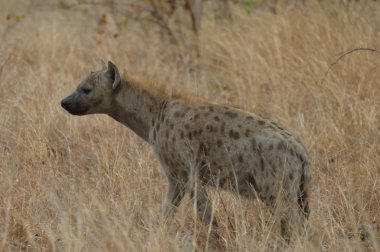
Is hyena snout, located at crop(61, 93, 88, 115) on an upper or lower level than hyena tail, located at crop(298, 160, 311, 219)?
upper

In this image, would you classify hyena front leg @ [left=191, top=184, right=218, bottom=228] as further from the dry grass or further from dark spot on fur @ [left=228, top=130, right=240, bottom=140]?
dark spot on fur @ [left=228, top=130, right=240, bottom=140]

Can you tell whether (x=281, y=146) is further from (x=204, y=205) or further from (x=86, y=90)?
(x=86, y=90)

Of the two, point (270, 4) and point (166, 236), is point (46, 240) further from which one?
point (270, 4)

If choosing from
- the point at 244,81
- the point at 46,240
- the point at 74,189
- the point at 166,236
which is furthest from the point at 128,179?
the point at 244,81

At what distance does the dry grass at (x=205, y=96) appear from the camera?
4.89 meters

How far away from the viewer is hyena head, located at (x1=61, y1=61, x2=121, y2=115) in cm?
588

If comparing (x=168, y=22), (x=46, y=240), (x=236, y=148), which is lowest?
(x=46, y=240)

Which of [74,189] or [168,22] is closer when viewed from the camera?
[74,189]

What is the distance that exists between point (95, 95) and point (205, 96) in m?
2.46

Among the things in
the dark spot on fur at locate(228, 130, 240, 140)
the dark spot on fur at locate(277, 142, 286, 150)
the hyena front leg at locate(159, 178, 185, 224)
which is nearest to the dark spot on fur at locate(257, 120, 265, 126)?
the dark spot on fur at locate(228, 130, 240, 140)

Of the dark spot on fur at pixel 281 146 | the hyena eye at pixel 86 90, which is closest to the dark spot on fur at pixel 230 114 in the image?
the dark spot on fur at pixel 281 146

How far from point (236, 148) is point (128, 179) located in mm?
1110

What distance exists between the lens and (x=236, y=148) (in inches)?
197

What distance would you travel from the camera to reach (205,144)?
5211 millimetres
